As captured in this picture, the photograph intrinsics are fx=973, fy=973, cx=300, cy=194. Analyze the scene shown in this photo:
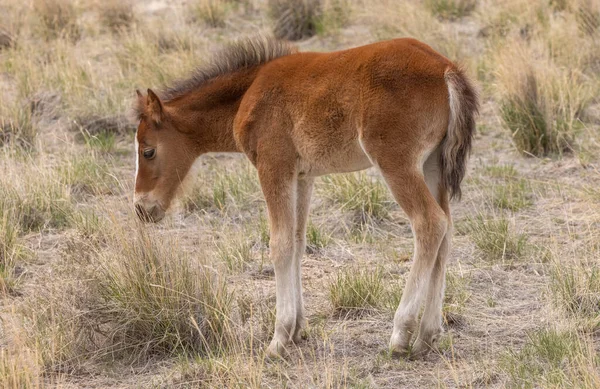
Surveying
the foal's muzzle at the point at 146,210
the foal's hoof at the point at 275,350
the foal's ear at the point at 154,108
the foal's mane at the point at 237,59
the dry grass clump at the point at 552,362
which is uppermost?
the foal's mane at the point at 237,59

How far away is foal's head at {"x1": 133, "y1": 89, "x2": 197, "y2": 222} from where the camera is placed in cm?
616

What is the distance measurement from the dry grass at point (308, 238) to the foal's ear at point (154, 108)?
469 mm

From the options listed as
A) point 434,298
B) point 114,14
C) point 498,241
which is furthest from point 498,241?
point 114,14

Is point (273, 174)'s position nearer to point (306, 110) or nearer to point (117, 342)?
point (306, 110)

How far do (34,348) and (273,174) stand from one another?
1.66m

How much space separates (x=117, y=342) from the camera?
18.8 ft

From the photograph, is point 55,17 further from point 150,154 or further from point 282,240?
point 282,240

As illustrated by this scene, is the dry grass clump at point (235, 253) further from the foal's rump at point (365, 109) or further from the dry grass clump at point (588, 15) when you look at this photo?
the dry grass clump at point (588, 15)

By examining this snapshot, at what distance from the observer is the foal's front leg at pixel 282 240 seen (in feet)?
18.5

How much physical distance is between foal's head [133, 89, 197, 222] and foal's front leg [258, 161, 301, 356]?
746 millimetres

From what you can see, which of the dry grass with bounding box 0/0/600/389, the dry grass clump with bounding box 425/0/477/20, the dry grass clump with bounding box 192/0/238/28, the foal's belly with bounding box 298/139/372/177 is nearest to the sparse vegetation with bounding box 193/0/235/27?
the dry grass clump with bounding box 192/0/238/28

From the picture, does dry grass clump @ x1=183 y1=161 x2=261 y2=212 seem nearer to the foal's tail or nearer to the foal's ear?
the foal's ear

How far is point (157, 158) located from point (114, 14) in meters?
8.63

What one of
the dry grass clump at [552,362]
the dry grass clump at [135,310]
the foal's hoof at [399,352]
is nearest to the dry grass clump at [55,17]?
the dry grass clump at [135,310]
